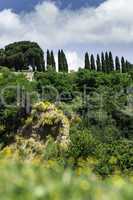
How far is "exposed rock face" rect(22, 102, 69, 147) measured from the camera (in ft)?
187

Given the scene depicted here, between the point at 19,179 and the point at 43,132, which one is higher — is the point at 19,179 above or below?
above

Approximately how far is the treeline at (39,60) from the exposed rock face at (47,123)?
35.9 m

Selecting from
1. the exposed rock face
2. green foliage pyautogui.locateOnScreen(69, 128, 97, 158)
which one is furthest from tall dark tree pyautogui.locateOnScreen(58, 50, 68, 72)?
green foliage pyautogui.locateOnScreen(69, 128, 97, 158)

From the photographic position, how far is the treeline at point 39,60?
96875 mm

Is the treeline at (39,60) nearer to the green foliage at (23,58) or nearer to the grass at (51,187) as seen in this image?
the green foliage at (23,58)

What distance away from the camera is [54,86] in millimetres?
78438

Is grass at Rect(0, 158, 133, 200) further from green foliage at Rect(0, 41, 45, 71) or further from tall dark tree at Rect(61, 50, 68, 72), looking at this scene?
green foliage at Rect(0, 41, 45, 71)

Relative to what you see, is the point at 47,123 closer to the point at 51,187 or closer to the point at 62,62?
the point at 62,62

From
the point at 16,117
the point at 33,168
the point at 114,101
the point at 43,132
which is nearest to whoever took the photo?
the point at 33,168

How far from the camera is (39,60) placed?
98.7m

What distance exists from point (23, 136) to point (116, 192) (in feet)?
183

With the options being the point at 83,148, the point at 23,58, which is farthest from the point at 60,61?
the point at 83,148

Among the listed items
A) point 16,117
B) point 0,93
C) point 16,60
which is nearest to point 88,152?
point 16,117

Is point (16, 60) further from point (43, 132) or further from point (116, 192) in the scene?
point (116, 192)
